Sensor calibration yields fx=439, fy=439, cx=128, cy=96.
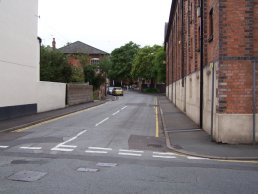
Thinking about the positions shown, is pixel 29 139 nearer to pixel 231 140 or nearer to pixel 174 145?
pixel 174 145

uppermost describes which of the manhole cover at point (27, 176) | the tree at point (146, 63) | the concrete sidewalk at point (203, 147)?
the tree at point (146, 63)

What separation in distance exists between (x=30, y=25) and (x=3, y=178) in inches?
809

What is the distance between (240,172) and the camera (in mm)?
9891

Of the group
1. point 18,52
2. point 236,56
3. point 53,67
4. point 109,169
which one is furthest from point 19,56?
point 53,67

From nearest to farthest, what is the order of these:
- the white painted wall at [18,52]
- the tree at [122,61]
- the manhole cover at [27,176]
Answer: the manhole cover at [27,176] < the white painted wall at [18,52] < the tree at [122,61]

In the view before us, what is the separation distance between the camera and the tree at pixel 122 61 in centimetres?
11312

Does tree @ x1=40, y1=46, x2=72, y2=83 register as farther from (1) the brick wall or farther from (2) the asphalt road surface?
(1) the brick wall

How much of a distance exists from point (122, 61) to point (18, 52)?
89234 mm

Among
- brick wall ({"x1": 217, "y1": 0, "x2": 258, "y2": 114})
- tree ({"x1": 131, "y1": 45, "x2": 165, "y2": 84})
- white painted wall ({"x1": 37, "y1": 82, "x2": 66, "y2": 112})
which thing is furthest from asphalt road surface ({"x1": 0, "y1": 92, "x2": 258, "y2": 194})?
tree ({"x1": 131, "y1": 45, "x2": 165, "y2": 84})

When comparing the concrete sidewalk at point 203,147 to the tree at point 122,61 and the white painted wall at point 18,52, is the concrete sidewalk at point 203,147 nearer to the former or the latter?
the white painted wall at point 18,52

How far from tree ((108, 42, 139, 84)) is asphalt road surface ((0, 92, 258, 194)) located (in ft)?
319

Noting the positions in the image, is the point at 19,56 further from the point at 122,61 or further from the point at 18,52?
the point at 122,61

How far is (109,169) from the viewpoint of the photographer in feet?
32.4

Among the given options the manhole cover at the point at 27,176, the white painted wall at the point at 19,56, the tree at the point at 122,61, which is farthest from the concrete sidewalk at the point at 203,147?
the tree at the point at 122,61
